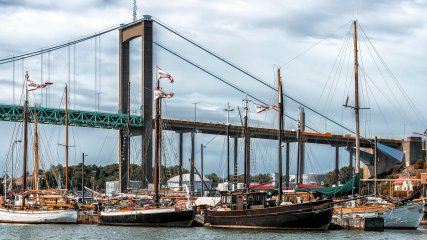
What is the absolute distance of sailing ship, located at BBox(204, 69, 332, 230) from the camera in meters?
59.3

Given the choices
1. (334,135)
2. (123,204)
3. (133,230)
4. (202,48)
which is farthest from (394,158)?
(133,230)

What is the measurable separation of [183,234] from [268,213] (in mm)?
6028

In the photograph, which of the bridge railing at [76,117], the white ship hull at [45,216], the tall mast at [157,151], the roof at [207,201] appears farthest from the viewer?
the bridge railing at [76,117]

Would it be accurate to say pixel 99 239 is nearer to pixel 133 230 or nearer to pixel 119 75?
pixel 133 230

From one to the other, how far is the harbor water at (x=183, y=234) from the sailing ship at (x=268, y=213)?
1.07m

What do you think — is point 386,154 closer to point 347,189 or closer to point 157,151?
point 347,189

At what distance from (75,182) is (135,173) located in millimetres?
14038

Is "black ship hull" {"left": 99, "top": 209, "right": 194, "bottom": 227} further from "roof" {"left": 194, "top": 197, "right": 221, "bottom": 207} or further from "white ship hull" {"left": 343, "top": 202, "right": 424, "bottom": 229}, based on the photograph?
"white ship hull" {"left": 343, "top": 202, "right": 424, "bottom": 229}

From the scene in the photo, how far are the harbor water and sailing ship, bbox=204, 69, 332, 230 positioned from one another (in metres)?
1.07

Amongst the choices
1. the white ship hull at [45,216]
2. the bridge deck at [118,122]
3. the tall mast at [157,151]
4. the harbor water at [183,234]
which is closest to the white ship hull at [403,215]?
the harbor water at [183,234]

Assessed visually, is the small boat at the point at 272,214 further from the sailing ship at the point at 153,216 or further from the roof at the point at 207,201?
the roof at the point at 207,201

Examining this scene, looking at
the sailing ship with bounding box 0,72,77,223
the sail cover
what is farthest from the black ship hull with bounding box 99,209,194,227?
the sail cover

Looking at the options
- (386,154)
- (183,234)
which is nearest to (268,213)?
(183,234)

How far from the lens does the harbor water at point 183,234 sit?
55.7 metres
